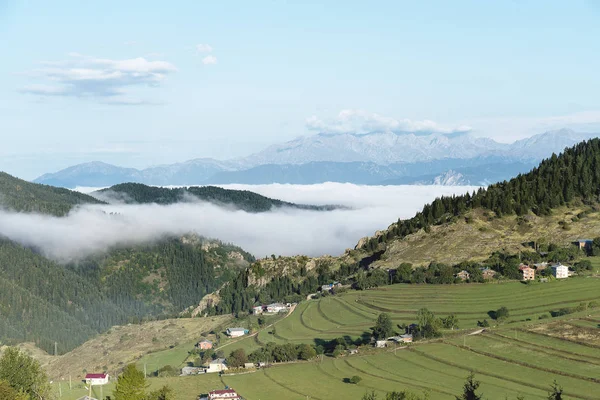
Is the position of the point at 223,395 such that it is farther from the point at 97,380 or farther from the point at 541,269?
the point at 541,269

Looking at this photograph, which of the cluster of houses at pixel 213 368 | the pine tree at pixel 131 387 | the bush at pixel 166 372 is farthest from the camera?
the bush at pixel 166 372

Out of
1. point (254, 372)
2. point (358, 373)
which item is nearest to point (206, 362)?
point (254, 372)

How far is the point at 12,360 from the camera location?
131250 mm

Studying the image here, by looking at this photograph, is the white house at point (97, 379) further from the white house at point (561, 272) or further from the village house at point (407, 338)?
the white house at point (561, 272)

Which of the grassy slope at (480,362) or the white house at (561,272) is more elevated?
the white house at (561,272)

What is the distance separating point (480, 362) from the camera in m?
138

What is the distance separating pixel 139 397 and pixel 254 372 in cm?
5054

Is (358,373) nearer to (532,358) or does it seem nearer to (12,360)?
(532,358)

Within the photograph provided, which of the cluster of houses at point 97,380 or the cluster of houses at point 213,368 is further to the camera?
the cluster of houses at point 213,368

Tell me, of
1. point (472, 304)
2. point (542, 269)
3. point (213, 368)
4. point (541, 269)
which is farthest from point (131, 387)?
point (541, 269)

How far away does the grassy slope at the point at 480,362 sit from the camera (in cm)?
12438

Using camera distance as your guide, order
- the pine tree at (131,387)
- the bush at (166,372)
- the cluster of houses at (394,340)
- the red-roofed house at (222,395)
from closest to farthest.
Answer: the pine tree at (131,387) < the red-roofed house at (222,395) < the cluster of houses at (394,340) < the bush at (166,372)

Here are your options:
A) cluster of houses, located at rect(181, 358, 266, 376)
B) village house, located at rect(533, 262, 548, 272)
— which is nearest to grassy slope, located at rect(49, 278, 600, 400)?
cluster of houses, located at rect(181, 358, 266, 376)

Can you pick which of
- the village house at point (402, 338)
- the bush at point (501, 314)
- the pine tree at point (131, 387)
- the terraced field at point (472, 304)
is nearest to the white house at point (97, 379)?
the terraced field at point (472, 304)
